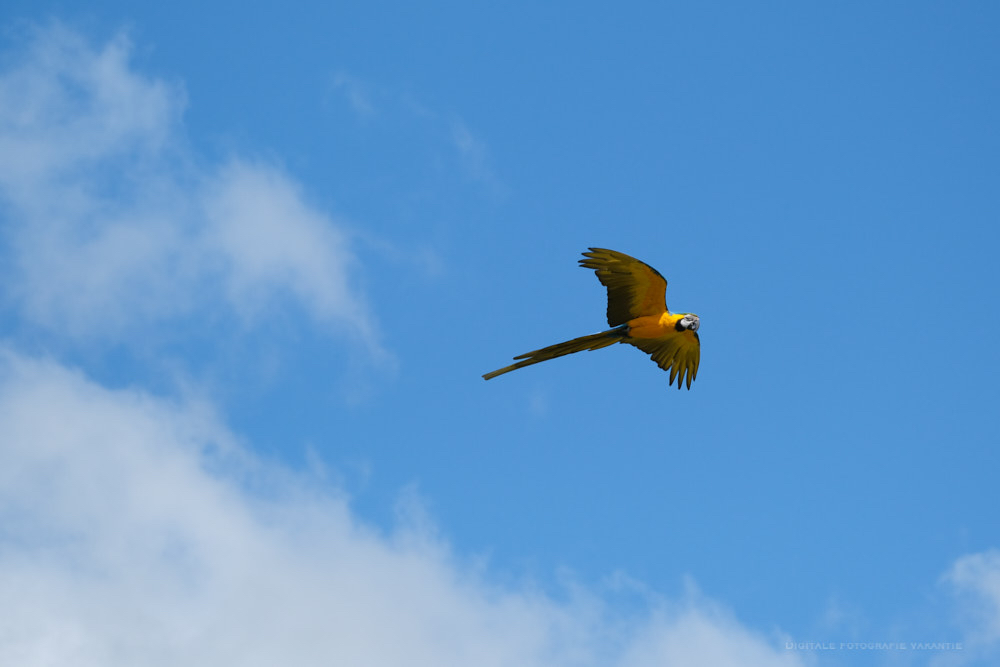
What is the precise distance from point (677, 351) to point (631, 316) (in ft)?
6.36

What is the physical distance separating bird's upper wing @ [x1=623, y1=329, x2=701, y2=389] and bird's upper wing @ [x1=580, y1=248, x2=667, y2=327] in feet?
2.50

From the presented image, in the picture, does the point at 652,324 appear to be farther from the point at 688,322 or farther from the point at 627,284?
the point at 627,284

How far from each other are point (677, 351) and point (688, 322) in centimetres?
145

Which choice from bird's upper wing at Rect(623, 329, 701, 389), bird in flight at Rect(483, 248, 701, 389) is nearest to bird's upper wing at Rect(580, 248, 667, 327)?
bird in flight at Rect(483, 248, 701, 389)

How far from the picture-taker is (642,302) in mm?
18250

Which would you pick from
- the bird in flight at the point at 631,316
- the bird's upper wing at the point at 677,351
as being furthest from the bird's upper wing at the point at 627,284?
the bird's upper wing at the point at 677,351

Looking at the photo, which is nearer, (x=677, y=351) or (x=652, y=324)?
(x=652, y=324)

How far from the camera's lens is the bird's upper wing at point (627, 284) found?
693 inches

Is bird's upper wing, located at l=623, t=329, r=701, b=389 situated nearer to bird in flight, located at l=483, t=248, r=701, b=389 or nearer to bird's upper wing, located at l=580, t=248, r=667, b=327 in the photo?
bird in flight, located at l=483, t=248, r=701, b=389

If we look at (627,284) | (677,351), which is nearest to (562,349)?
(627,284)

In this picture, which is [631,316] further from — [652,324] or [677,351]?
[677,351]

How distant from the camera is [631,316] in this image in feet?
60.3

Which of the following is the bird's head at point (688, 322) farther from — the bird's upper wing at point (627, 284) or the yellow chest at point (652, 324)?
the bird's upper wing at point (627, 284)

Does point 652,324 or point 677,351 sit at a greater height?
point 677,351
